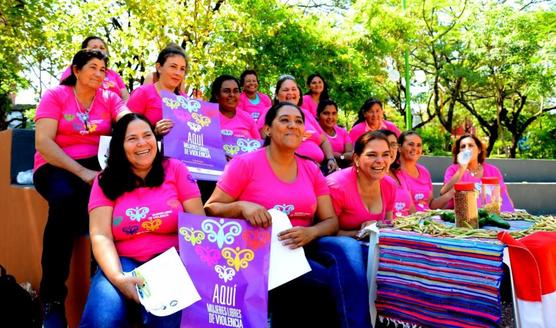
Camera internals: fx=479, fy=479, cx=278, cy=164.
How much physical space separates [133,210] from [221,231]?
0.54 metres

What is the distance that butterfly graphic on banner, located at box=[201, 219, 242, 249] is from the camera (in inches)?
109

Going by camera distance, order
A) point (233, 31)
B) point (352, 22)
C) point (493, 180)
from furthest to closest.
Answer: point (352, 22), point (233, 31), point (493, 180)

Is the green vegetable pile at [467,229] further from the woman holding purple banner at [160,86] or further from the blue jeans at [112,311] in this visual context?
the woman holding purple banner at [160,86]

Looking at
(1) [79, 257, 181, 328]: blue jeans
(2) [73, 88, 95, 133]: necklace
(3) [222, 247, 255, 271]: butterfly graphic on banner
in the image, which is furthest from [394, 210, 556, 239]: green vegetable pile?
(2) [73, 88, 95, 133]: necklace

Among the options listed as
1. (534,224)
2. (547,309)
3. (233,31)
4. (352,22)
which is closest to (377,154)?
(534,224)

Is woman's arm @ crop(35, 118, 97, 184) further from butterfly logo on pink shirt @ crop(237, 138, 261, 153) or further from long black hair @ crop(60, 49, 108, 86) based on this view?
butterfly logo on pink shirt @ crop(237, 138, 261, 153)

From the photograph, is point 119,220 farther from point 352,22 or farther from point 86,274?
point 352,22

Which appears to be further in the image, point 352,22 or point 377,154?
point 352,22

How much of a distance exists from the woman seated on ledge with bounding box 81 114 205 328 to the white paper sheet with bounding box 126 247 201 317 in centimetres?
6

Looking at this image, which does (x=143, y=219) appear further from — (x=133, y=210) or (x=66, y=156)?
(x=66, y=156)

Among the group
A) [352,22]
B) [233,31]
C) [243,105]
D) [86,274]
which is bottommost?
[86,274]

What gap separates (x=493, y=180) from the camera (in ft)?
11.1

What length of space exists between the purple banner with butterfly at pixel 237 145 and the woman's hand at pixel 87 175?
1.45m

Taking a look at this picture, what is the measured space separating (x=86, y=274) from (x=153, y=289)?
3.84 ft
